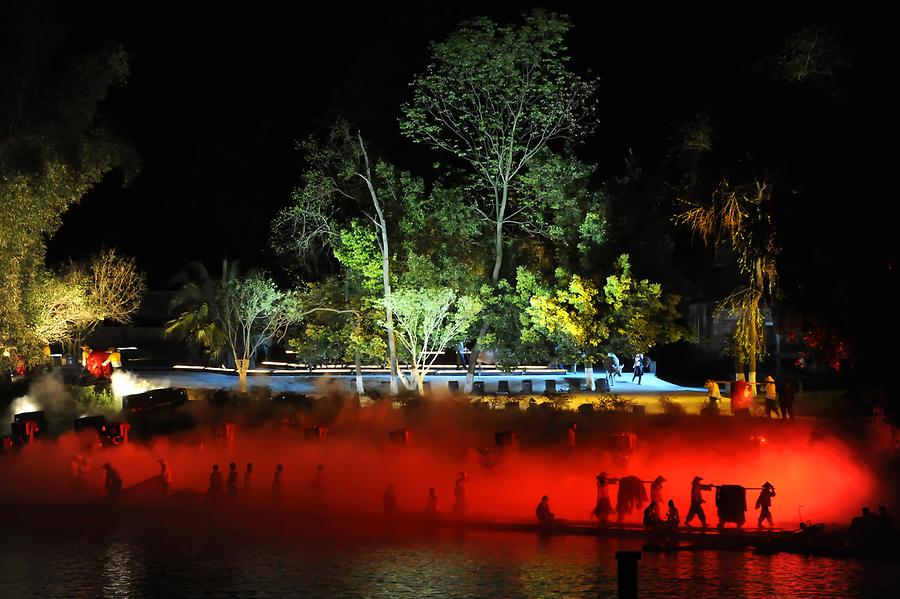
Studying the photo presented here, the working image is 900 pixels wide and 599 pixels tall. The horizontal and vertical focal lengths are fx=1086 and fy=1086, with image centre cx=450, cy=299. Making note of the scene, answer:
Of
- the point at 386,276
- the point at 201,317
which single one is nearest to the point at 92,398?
the point at 386,276

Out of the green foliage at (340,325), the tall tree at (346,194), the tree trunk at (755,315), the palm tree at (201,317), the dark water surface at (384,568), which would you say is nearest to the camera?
the dark water surface at (384,568)

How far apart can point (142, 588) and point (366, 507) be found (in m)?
6.77

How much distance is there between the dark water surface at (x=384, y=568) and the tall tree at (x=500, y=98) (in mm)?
20561

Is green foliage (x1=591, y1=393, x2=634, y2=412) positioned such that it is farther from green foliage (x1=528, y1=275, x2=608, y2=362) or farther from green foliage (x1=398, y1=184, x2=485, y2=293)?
green foliage (x1=398, y1=184, x2=485, y2=293)

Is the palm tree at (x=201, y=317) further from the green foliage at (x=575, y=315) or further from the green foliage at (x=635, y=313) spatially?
the green foliage at (x=635, y=313)

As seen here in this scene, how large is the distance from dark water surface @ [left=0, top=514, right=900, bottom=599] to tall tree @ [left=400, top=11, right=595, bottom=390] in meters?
20.6

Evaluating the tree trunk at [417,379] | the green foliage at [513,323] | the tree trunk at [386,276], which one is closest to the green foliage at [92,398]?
the tree trunk at [386,276]

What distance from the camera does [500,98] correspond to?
41.4 m

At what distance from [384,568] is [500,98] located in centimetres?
2459

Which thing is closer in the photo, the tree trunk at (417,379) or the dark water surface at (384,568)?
the dark water surface at (384,568)

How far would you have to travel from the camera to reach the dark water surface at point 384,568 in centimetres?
1908

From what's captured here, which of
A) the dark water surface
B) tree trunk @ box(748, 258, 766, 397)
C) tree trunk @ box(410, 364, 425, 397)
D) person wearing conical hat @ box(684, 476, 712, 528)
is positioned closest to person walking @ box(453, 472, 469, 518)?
the dark water surface

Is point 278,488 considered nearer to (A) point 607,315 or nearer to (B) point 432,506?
(B) point 432,506

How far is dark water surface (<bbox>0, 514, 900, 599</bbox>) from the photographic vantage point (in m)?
19.1
